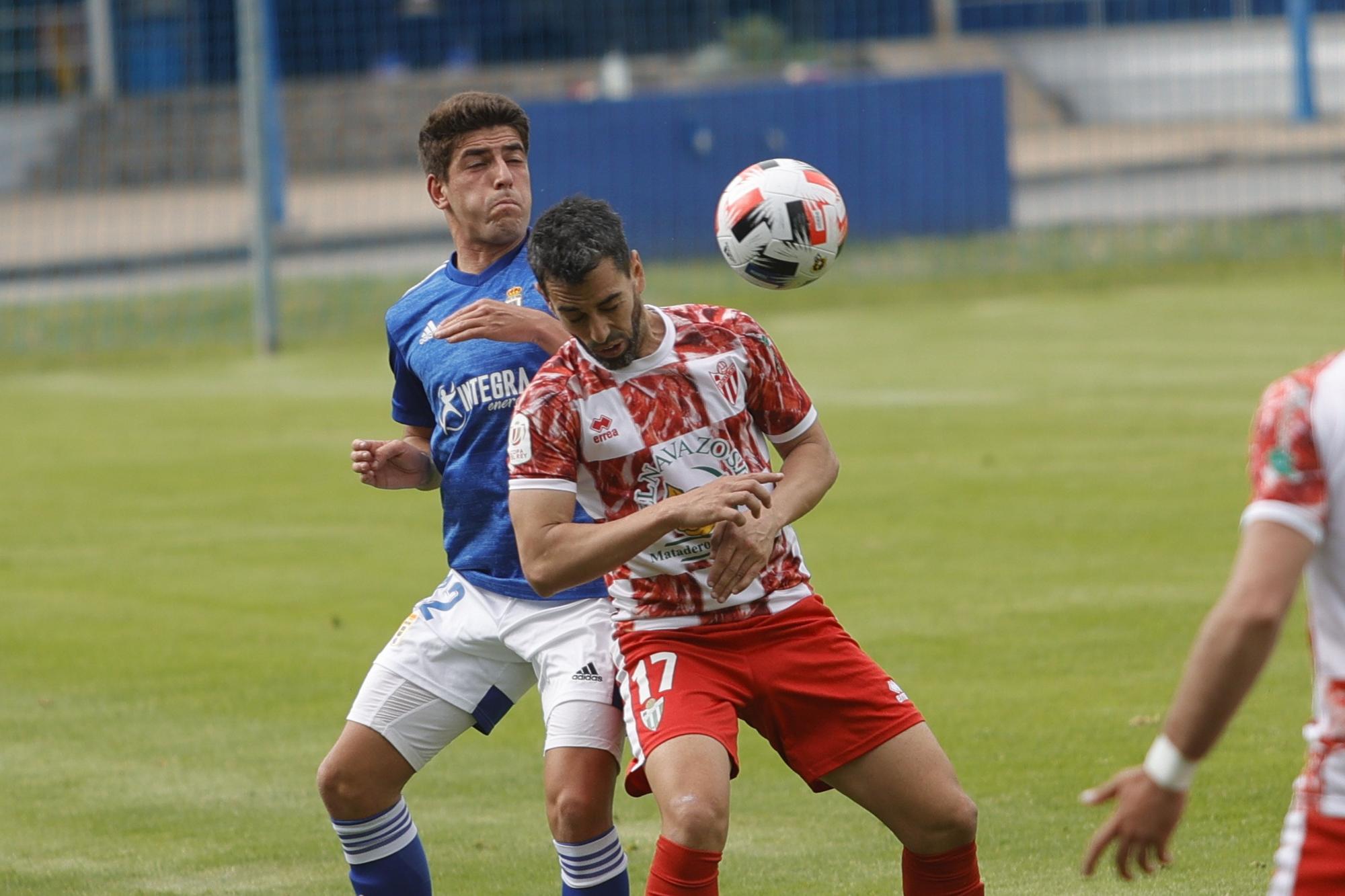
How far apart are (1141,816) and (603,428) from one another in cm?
197

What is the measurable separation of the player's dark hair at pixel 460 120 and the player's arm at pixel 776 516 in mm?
1301

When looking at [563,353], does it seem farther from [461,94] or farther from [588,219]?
[461,94]

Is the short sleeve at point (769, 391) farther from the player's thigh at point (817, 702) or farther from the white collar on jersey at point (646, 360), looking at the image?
the player's thigh at point (817, 702)

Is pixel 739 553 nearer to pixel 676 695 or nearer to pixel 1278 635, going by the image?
pixel 676 695

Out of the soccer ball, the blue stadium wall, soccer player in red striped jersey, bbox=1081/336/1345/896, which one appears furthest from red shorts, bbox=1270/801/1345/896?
the blue stadium wall

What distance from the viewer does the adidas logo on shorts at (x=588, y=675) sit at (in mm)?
5242

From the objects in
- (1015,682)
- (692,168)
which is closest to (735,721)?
(1015,682)

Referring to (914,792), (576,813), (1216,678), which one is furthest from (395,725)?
(1216,678)

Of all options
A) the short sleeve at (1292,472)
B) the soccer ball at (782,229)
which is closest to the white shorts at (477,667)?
the soccer ball at (782,229)

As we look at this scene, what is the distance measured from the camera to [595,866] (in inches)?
203

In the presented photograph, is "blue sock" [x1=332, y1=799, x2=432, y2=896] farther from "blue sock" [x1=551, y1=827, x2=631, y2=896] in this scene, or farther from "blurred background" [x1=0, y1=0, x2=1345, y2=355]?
"blurred background" [x1=0, y1=0, x2=1345, y2=355]

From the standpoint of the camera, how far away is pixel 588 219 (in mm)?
4910

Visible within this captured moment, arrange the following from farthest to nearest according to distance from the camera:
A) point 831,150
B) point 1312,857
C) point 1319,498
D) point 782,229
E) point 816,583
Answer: point 831,150 < point 816,583 < point 782,229 < point 1312,857 < point 1319,498

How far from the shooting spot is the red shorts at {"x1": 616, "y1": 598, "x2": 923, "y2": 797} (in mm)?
4898
